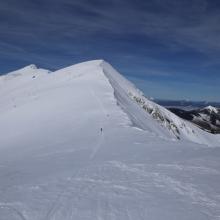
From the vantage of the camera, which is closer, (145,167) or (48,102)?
(145,167)

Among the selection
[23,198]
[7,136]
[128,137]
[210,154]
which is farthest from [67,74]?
[23,198]

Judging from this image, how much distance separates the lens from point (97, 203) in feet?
27.6

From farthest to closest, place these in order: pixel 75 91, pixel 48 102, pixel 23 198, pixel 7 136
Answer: pixel 75 91
pixel 48 102
pixel 7 136
pixel 23 198

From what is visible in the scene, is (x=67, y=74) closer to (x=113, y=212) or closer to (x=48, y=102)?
(x=48, y=102)

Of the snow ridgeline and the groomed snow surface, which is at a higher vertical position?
the snow ridgeline

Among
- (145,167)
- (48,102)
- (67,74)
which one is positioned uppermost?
(67,74)

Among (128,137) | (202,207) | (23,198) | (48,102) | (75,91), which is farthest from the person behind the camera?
(75,91)

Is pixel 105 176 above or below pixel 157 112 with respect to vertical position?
below

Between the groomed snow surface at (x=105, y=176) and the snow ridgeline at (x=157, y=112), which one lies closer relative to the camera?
the groomed snow surface at (x=105, y=176)

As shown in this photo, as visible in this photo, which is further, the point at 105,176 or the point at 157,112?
the point at 157,112

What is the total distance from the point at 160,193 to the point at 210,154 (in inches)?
230

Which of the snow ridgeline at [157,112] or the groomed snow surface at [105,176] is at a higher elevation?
the snow ridgeline at [157,112]

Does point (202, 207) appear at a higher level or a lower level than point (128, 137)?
lower

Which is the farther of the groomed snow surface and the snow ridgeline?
the snow ridgeline
